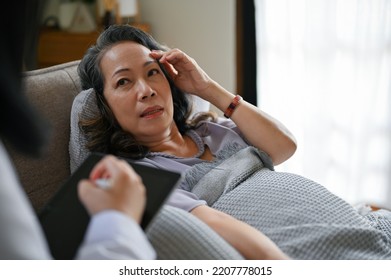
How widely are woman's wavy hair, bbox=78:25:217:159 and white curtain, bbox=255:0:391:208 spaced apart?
1.04 m

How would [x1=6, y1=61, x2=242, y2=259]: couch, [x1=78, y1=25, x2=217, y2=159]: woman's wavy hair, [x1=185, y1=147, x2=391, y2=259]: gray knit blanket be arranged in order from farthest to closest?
1. [x1=78, y1=25, x2=217, y2=159]: woman's wavy hair
2. [x1=185, y1=147, x2=391, y2=259]: gray knit blanket
3. [x1=6, y1=61, x2=242, y2=259]: couch

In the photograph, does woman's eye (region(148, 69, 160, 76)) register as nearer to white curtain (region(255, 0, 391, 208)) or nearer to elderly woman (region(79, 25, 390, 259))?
elderly woman (region(79, 25, 390, 259))

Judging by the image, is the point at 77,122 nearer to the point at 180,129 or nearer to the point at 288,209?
the point at 180,129

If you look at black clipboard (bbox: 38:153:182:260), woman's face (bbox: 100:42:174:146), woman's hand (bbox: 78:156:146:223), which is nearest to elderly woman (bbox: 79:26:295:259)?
woman's face (bbox: 100:42:174:146)

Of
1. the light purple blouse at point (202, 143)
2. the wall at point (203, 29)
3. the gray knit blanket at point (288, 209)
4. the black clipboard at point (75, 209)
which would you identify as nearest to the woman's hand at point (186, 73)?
the light purple blouse at point (202, 143)

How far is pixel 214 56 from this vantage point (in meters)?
2.76

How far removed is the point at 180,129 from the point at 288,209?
506 millimetres

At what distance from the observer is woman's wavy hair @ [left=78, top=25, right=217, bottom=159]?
136 centimetres

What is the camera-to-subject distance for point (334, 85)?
2400mm

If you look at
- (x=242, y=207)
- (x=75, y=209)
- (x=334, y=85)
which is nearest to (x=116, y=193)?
(x=75, y=209)

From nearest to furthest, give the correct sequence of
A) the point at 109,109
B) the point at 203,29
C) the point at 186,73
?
the point at 109,109, the point at 186,73, the point at 203,29

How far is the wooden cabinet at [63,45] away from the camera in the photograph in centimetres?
273
